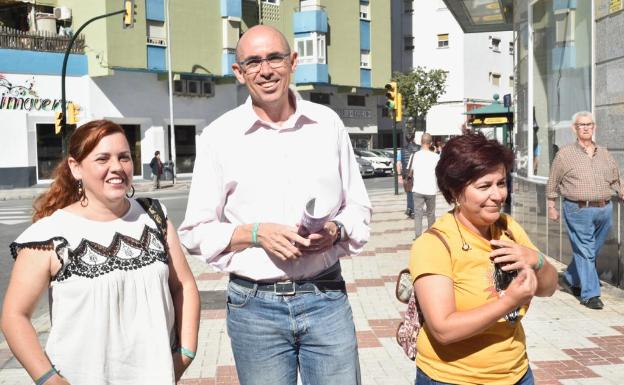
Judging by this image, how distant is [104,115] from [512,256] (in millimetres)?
33157

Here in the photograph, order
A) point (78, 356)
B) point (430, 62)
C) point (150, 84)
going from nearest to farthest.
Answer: point (78, 356) → point (150, 84) → point (430, 62)

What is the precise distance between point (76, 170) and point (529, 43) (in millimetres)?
11108

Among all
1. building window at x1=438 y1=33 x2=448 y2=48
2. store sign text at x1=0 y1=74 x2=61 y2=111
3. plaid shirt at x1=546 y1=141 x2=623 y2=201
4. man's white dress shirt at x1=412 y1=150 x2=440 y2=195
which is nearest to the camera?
plaid shirt at x1=546 y1=141 x2=623 y2=201

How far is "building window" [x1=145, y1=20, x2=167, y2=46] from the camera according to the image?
1415 inches

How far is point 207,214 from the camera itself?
2.96 meters

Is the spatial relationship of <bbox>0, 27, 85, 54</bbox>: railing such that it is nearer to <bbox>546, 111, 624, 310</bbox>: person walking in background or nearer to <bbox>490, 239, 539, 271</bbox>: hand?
<bbox>546, 111, 624, 310</bbox>: person walking in background

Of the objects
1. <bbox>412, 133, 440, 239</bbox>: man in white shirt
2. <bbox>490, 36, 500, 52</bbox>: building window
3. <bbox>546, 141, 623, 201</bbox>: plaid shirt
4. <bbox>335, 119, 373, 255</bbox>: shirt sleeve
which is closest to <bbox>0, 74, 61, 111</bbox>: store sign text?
<bbox>412, 133, 440, 239</bbox>: man in white shirt

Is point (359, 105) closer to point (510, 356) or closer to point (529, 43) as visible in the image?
point (529, 43)

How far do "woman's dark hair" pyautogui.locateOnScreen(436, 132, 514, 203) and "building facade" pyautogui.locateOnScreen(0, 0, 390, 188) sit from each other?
30.5 meters

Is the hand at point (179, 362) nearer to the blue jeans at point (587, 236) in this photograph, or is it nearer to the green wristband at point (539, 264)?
the green wristband at point (539, 264)

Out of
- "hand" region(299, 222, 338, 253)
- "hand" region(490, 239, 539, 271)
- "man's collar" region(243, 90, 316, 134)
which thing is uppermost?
"man's collar" region(243, 90, 316, 134)

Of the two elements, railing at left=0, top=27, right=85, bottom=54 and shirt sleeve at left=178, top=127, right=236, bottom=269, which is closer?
shirt sleeve at left=178, top=127, right=236, bottom=269

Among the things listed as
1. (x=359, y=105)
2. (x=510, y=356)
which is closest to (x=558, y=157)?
(x=510, y=356)

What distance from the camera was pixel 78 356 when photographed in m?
2.67
